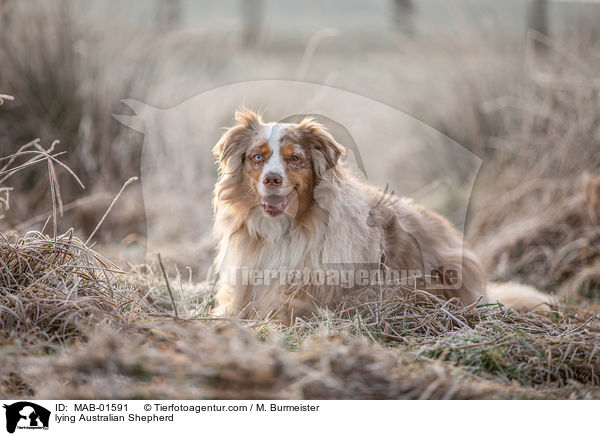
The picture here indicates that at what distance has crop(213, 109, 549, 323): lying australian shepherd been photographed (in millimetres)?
2969

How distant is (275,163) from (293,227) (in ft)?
1.32

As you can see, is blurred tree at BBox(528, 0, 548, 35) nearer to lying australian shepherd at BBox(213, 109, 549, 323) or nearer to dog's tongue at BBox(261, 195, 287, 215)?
lying australian shepherd at BBox(213, 109, 549, 323)

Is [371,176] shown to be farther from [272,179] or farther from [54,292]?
[54,292]

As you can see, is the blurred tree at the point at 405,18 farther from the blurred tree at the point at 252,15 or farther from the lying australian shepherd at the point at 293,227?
the blurred tree at the point at 252,15

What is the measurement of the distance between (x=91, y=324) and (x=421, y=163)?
538cm

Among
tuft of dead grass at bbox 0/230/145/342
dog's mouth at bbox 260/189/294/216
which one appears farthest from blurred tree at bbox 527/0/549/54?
tuft of dead grass at bbox 0/230/145/342

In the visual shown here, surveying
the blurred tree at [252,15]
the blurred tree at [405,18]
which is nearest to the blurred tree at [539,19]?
the blurred tree at [405,18]

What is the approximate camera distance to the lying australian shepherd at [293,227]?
117 inches

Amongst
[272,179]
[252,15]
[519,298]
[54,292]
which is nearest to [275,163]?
[272,179]

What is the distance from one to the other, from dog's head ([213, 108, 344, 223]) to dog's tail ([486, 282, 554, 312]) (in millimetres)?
1428

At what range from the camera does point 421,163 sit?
7.03 m

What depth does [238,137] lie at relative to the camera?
3.09 m

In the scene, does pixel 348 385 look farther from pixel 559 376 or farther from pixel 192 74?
pixel 192 74
